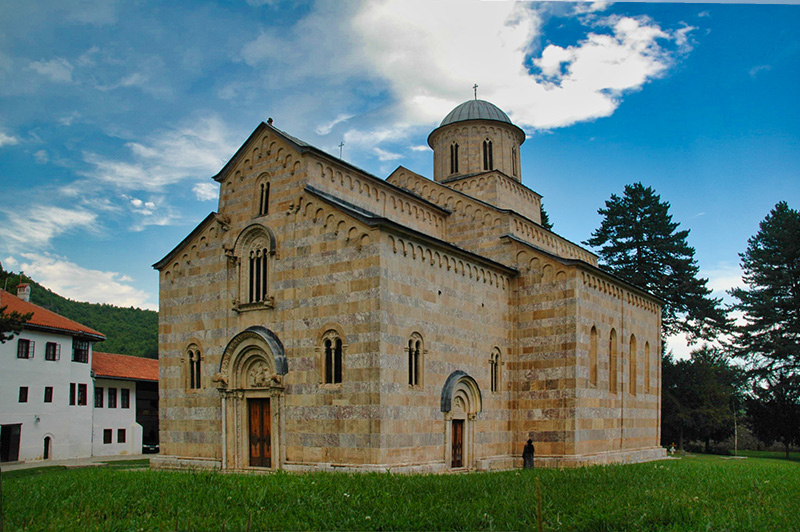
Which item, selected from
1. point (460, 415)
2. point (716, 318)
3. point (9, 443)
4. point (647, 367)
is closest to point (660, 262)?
point (716, 318)

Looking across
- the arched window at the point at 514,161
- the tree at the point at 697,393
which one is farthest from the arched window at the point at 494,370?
the tree at the point at 697,393

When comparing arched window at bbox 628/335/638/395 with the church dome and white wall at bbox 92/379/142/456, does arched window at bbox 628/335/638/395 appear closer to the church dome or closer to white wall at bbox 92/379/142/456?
the church dome

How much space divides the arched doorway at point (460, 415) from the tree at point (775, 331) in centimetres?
2787

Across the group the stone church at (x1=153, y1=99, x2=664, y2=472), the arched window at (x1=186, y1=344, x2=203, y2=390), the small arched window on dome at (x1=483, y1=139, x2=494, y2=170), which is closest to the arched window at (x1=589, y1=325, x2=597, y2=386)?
the stone church at (x1=153, y1=99, x2=664, y2=472)

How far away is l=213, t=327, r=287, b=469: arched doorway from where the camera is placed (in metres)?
20.6

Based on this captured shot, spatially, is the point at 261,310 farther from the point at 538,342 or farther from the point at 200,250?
the point at 538,342

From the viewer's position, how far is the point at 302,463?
64.1ft

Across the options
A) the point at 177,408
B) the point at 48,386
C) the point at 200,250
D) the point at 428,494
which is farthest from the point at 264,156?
the point at 48,386

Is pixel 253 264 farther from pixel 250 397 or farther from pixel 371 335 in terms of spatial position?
pixel 371 335

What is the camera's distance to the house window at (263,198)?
73.7ft

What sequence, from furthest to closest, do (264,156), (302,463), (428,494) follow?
1. (264,156)
2. (302,463)
3. (428,494)

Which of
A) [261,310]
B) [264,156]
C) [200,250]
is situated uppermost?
[264,156]

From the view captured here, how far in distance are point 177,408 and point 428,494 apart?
42.5 ft

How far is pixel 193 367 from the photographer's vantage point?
23312 mm
